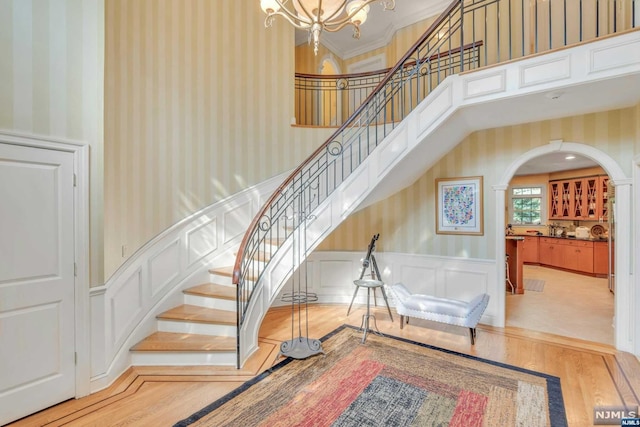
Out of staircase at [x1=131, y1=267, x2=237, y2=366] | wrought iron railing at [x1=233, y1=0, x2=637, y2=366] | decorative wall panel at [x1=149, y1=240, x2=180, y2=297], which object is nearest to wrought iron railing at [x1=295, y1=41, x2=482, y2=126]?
wrought iron railing at [x1=233, y1=0, x2=637, y2=366]

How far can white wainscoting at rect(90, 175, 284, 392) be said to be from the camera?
2.70 metres

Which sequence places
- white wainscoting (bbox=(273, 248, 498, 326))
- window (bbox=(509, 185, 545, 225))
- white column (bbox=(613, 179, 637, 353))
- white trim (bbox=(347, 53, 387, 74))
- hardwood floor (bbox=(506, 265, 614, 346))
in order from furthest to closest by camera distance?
window (bbox=(509, 185, 545, 225)), white trim (bbox=(347, 53, 387, 74)), white wainscoting (bbox=(273, 248, 498, 326)), hardwood floor (bbox=(506, 265, 614, 346)), white column (bbox=(613, 179, 637, 353))

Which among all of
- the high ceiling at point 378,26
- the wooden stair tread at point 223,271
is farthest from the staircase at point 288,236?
the high ceiling at point 378,26

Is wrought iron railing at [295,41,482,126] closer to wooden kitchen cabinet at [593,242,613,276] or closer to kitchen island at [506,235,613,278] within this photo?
kitchen island at [506,235,613,278]

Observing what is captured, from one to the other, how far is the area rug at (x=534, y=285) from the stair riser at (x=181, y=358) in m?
6.17

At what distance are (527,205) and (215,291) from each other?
9867mm

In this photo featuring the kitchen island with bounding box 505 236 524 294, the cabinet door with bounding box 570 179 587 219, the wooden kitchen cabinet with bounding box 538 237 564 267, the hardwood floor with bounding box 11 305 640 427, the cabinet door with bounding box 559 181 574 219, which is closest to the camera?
the hardwood floor with bounding box 11 305 640 427

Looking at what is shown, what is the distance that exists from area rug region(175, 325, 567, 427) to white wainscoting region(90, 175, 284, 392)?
114cm

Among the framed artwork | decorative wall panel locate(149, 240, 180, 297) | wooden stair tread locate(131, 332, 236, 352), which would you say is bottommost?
wooden stair tread locate(131, 332, 236, 352)

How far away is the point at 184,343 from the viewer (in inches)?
121

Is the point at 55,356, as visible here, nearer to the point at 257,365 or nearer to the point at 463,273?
the point at 257,365

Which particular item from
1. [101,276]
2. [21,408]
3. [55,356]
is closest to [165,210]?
[101,276]

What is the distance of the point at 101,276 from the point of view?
106 inches

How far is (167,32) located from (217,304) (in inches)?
132
